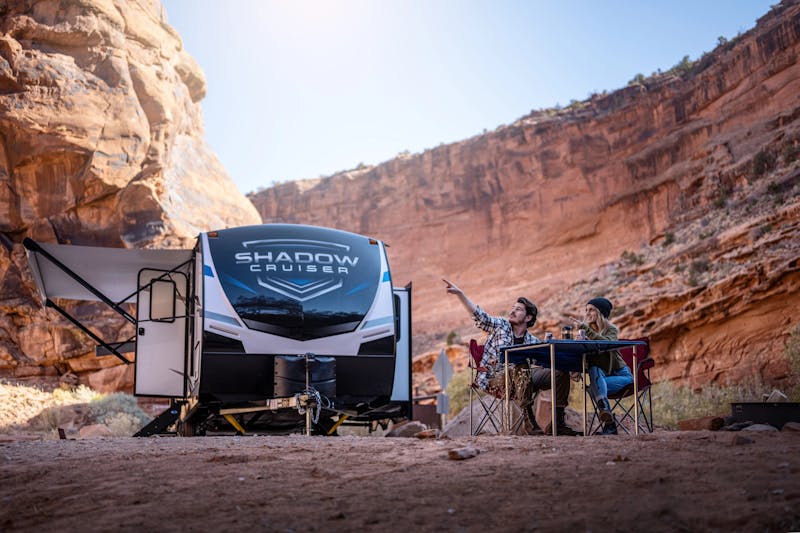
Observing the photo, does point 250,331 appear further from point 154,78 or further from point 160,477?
point 154,78

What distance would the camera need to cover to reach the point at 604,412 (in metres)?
6.69

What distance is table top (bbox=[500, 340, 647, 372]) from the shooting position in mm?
6415


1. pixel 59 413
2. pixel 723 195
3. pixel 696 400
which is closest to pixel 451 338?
pixel 723 195

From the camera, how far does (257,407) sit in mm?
8359

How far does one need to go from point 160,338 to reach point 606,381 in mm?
5917

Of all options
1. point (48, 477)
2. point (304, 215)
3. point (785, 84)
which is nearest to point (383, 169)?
point (304, 215)

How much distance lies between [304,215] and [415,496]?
161ft

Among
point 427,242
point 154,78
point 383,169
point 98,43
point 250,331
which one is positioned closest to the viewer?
point 250,331

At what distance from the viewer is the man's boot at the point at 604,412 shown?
6.65 metres

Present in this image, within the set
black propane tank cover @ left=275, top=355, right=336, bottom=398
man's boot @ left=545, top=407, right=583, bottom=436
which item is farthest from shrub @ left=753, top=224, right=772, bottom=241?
black propane tank cover @ left=275, top=355, right=336, bottom=398

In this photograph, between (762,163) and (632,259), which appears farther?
(632,259)

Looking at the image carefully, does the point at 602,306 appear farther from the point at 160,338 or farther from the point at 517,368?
the point at 160,338

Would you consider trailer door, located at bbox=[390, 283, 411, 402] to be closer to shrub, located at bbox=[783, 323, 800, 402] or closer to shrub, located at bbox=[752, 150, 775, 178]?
shrub, located at bbox=[783, 323, 800, 402]

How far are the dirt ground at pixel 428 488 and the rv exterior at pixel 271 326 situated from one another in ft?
10.4
